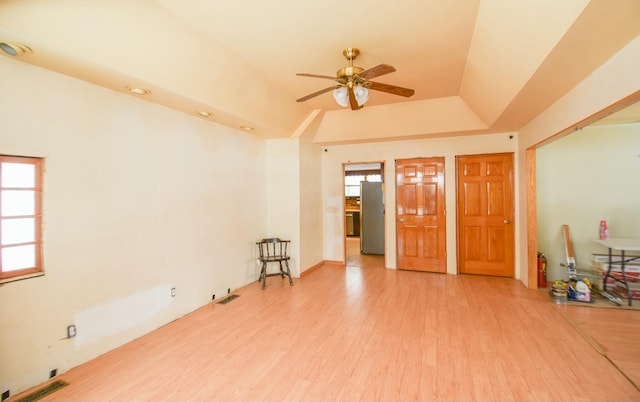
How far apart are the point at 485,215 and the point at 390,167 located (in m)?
1.85

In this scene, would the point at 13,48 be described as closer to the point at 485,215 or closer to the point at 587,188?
the point at 485,215

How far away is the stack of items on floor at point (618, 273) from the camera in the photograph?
3.67 metres

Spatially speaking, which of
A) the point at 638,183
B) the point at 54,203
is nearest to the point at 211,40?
the point at 54,203

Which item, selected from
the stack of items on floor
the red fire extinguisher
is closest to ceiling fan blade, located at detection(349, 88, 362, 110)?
the red fire extinguisher

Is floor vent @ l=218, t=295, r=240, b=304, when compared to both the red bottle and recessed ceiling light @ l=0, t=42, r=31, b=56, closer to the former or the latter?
recessed ceiling light @ l=0, t=42, r=31, b=56

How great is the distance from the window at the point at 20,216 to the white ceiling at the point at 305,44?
31.7 inches

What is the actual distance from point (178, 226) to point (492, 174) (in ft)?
16.2

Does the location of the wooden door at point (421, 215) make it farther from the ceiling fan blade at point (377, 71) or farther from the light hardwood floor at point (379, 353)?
the ceiling fan blade at point (377, 71)

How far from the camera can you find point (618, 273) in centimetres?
382

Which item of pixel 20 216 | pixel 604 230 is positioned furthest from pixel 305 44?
pixel 604 230

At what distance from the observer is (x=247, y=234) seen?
4.50 metres

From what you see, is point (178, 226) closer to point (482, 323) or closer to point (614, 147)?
point (482, 323)

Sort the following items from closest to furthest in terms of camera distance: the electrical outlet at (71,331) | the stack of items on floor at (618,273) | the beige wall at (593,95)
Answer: the beige wall at (593,95) < the electrical outlet at (71,331) < the stack of items on floor at (618,273)

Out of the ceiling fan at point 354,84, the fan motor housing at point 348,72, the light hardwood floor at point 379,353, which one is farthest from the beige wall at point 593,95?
the light hardwood floor at point 379,353
